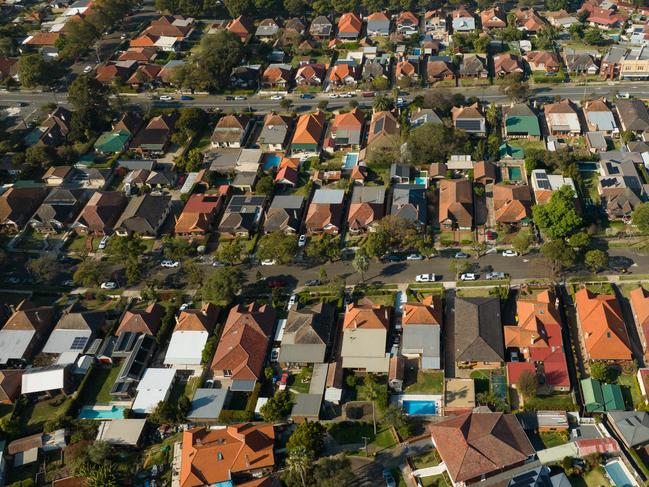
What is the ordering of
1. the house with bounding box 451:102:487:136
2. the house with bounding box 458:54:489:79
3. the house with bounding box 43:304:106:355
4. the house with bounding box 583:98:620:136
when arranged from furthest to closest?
the house with bounding box 458:54:489:79 < the house with bounding box 451:102:487:136 < the house with bounding box 583:98:620:136 < the house with bounding box 43:304:106:355

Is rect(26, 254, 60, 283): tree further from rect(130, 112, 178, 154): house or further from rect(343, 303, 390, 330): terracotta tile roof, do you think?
rect(343, 303, 390, 330): terracotta tile roof

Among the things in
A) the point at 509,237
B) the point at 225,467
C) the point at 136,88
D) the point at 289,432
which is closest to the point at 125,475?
the point at 225,467

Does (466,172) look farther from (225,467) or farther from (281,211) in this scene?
(225,467)

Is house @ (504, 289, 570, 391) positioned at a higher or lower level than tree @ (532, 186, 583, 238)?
lower

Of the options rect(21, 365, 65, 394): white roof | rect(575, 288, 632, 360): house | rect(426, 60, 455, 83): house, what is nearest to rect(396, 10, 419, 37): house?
rect(426, 60, 455, 83): house

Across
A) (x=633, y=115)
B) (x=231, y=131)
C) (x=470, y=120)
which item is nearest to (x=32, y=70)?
(x=231, y=131)

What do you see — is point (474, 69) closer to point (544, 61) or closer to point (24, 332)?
A: point (544, 61)

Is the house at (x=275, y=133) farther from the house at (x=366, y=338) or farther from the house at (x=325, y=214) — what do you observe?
the house at (x=366, y=338)
